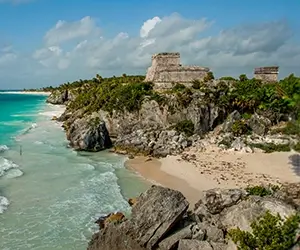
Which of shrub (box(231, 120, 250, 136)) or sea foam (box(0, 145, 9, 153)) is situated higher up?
shrub (box(231, 120, 250, 136))

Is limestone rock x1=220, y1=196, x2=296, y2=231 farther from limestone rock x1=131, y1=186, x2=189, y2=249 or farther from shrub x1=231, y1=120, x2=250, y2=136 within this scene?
shrub x1=231, y1=120, x2=250, y2=136

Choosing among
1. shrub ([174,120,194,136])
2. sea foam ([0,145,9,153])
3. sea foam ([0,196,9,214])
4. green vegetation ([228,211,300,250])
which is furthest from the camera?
shrub ([174,120,194,136])

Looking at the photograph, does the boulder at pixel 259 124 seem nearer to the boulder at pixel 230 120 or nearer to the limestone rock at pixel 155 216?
the boulder at pixel 230 120

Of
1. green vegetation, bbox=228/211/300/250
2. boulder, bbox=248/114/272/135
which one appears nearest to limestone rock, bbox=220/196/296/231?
green vegetation, bbox=228/211/300/250

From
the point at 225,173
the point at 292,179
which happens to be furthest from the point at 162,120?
the point at 292,179

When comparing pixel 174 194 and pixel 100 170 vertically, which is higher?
pixel 174 194

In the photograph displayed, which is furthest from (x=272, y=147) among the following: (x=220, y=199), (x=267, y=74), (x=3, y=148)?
(x=3, y=148)

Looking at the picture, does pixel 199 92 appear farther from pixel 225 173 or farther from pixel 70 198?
pixel 70 198
